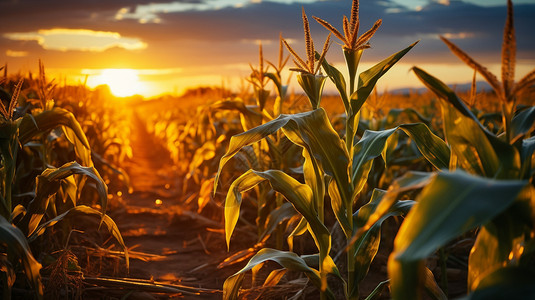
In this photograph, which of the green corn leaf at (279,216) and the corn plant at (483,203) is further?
the green corn leaf at (279,216)

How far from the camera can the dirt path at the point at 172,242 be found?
2.95 metres

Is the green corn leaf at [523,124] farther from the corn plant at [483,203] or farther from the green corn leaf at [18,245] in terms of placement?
the green corn leaf at [18,245]

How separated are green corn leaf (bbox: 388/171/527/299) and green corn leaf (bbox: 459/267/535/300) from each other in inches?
6.3

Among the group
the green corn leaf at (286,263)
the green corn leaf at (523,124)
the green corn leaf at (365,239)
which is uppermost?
the green corn leaf at (523,124)

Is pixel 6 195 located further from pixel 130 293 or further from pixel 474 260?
pixel 474 260

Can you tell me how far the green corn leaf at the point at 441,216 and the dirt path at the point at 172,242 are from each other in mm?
1700

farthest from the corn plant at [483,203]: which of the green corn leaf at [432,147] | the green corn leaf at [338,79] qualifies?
the green corn leaf at [338,79]

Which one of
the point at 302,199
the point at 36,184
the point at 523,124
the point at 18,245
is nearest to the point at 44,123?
the point at 36,184

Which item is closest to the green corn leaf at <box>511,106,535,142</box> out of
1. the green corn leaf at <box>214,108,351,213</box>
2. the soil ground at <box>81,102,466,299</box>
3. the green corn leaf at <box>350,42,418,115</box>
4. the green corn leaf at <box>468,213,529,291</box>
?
the green corn leaf at <box>468,213,529,291</box>

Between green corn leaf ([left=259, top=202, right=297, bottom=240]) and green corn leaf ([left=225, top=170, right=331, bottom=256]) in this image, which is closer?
green corn leaf ([left=225, top=170, right=331, bottom=256])

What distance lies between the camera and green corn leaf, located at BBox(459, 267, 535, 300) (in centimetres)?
89

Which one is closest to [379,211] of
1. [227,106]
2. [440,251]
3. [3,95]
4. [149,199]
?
[440,251]

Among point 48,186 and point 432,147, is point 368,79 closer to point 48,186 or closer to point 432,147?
point 432,147

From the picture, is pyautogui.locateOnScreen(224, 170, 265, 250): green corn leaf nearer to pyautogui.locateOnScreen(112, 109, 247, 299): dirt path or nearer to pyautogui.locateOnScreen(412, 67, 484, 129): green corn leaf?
pyautogui.locateOnScreen(112, 109, 247, 299): dirt path
